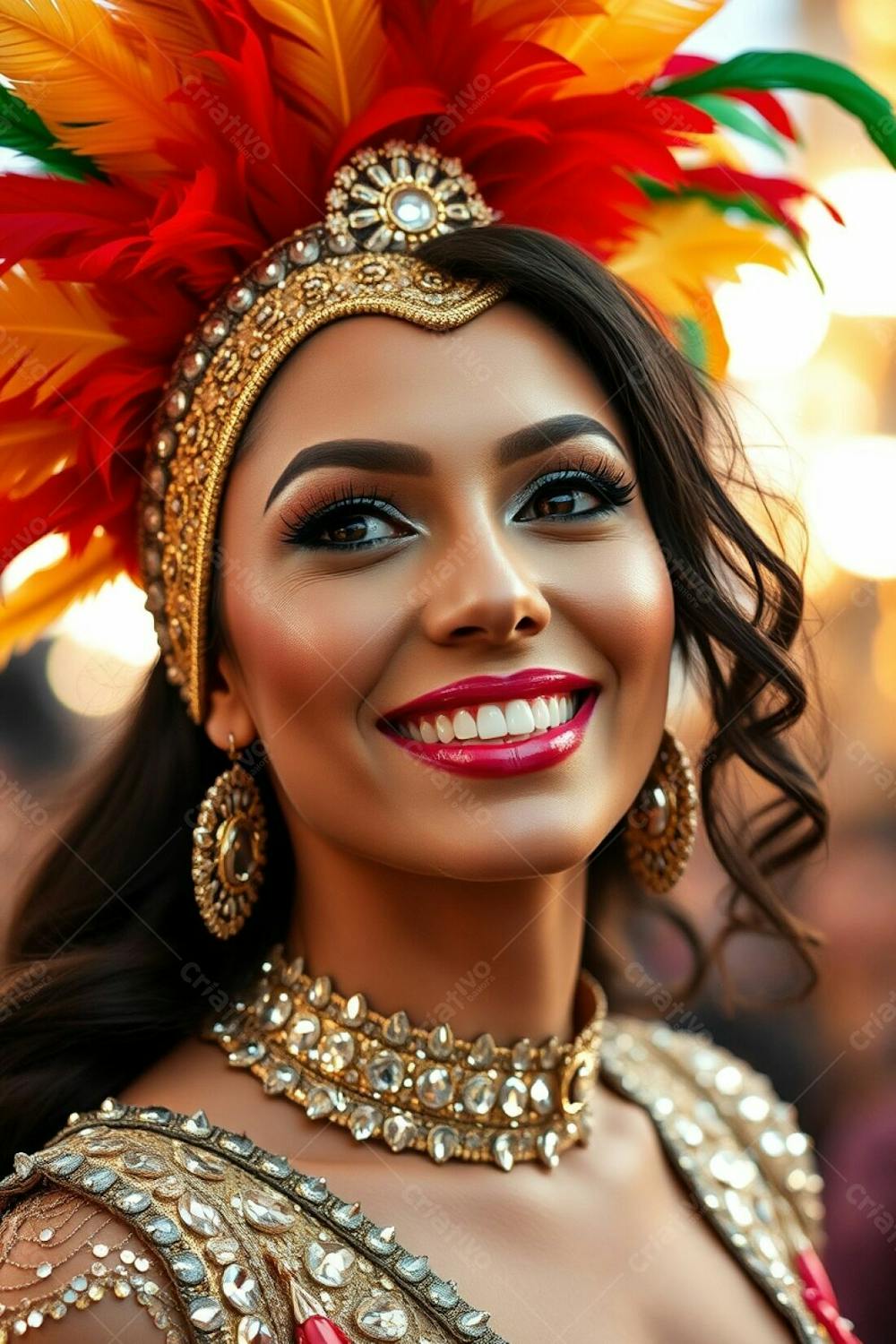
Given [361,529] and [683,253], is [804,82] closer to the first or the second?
[683,253]

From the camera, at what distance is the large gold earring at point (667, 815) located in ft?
7.69

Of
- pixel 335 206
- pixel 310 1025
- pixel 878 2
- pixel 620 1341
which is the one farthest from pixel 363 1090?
pixel 878 2

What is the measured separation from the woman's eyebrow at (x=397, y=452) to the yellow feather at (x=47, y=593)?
456 mm

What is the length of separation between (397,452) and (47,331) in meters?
0.60

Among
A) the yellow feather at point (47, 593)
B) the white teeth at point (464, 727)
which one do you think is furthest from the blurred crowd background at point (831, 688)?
the white teeth at point (464, 727)

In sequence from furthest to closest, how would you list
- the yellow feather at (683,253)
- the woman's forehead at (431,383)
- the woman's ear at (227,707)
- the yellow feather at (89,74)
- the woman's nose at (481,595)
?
the yellow feather at (683,253) < the woman's ear at (227,707) < the yellow feather at (89,74) < the woman's forehead at (431,383) < the woman's nose at (481,595)

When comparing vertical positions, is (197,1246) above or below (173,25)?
below

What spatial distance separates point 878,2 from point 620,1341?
23.0 feet

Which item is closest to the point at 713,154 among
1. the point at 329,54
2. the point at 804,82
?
the point at 804,82

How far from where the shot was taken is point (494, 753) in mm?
1916

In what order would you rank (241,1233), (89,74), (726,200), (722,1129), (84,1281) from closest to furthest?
(84,1281) < (241,1233) < (89,74) < (726,200) < (722,1129)

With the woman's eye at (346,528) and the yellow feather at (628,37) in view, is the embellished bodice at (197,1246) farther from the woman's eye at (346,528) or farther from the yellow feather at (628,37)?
the yellow feather at (628,37)

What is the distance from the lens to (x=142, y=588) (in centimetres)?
239

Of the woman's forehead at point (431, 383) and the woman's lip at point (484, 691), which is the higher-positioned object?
the woman's forehead at point (431, 383)
